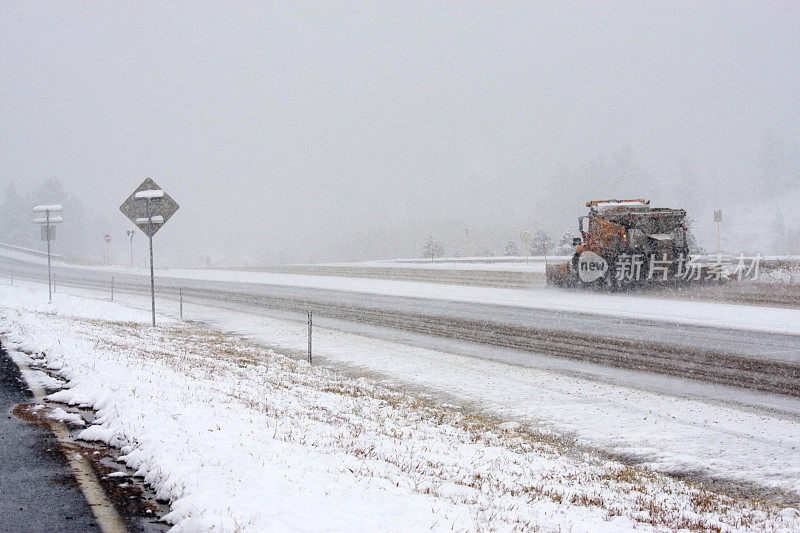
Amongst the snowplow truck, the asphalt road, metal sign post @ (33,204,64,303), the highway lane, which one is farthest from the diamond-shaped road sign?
the snowplow truck

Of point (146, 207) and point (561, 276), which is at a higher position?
point (146, 207)

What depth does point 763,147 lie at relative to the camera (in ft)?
303

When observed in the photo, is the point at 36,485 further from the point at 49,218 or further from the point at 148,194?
the point at 49,218

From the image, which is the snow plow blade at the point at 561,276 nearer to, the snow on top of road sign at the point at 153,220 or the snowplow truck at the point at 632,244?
the snowplow truck at the point at 632,244

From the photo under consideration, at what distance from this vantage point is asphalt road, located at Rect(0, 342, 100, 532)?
3851mm

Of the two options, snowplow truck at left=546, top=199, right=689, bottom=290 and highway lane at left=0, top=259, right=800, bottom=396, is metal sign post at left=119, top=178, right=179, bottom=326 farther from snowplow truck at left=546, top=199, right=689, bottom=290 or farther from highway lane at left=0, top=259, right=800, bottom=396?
snowplow truck at left=546, top=199, right=689, bottom=290

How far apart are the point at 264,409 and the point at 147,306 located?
19744mm

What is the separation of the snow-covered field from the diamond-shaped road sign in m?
6.11

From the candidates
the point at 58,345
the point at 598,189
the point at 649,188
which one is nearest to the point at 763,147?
the point at 649,188

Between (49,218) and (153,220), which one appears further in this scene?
(49,218)

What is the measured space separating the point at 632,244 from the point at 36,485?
68.0ft

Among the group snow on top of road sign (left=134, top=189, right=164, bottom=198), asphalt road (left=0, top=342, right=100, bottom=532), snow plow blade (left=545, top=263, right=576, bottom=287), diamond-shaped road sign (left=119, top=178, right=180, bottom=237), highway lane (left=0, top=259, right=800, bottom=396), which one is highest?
snow on top of road sign (left=134, top=189, right=164, bottom=198)

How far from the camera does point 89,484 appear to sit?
14.8ft

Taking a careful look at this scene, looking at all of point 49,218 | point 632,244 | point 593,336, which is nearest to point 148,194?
point 49,218
